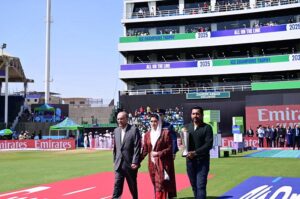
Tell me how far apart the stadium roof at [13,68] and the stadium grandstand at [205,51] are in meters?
13.7

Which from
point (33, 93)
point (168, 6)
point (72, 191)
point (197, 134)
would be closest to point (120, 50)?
point (168, 6)

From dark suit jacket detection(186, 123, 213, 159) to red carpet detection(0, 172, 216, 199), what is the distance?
2.85m

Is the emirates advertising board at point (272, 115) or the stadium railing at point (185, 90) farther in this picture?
the stadium railing at point (185, 90)

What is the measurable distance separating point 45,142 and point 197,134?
111 ft

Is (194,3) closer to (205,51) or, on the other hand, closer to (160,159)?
(205,51)

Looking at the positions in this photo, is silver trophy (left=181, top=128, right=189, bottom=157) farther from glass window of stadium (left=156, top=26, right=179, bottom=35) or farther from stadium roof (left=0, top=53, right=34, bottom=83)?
glass window of stadium (left=156, top=26, right=179, bottom=35)

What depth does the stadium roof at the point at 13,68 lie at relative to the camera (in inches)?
2184

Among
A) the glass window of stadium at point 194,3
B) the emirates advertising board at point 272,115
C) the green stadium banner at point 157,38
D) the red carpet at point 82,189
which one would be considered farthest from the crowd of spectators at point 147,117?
the red carpet at point 82,189

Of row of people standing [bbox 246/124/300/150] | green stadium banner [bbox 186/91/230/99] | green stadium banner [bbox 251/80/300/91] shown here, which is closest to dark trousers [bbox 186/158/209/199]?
row of people standing [bbox 246/124/300/150]

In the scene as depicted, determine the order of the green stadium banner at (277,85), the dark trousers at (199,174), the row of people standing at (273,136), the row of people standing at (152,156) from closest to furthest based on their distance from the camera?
the dark trousers at (199,174) → the row of people standing at (152,156) → the row of people standing at (273,136) → the green stadium banner at (277,85)

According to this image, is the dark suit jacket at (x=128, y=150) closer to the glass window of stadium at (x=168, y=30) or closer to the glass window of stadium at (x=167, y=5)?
the glass window of stadium at (x=168, y=30)

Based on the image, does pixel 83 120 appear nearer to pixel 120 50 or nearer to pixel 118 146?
pixel 120 50

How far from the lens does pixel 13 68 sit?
188ft

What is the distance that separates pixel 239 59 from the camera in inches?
2090
